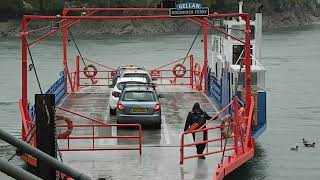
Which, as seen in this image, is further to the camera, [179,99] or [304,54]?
[304,54]

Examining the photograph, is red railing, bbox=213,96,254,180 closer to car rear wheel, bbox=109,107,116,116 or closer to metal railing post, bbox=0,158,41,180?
car rear wheel, bbox=109,107,116,116

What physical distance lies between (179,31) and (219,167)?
99333mm

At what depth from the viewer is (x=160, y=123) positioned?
2000cm

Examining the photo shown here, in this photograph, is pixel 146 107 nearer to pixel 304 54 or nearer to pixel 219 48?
pixel 219 48

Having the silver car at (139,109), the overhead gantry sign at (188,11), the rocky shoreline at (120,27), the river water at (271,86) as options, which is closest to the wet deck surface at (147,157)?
the silver car at (139,109)

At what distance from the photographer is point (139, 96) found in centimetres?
1997

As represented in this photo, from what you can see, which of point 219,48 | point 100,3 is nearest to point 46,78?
point 219,48

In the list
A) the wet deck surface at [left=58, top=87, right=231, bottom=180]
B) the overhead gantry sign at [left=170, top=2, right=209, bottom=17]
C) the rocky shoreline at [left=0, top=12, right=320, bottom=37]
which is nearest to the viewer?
the wet deck surface at [left=58, top=87, right=231, bottom=180]

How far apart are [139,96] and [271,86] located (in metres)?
26.1

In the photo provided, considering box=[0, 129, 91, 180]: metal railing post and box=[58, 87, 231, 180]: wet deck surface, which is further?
box=[58, 87, 231, 180]: wet deck surface

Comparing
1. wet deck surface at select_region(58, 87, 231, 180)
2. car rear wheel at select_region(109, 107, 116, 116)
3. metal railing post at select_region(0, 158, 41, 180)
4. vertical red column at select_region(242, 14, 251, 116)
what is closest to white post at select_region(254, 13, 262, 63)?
wet deck surface at select_region(58, 87, 231, 180)

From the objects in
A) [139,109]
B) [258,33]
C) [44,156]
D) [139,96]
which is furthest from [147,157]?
[44,156]

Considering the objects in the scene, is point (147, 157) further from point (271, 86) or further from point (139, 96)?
point (271, 86)

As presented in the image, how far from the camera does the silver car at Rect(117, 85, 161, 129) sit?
1952 cm
